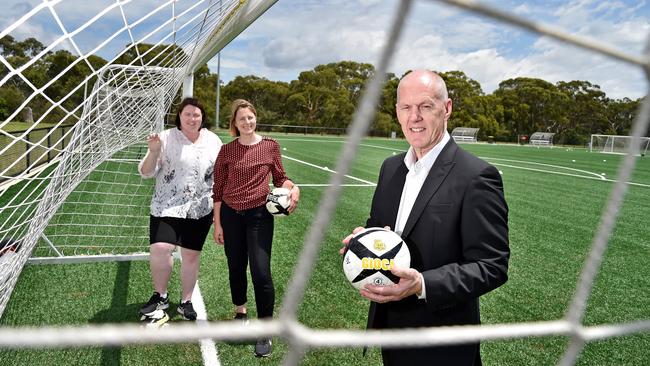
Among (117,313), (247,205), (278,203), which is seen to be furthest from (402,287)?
(117,313)

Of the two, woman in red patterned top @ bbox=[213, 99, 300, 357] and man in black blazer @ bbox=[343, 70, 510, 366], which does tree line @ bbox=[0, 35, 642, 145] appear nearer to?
woman in red patterned top @ bbox=[213, 99, 300, 357]

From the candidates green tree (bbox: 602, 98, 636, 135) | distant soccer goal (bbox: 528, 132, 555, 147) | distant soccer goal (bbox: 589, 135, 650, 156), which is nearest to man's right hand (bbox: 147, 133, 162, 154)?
distant soccer goal (bbox: 589, 135, 650, 156)

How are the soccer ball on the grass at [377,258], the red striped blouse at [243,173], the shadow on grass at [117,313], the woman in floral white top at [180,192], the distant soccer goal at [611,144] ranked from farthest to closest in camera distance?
the distant soccer goal at [611,144] → the woman in floral white top at [180,192] → the red striped blouse at [243,173] → the shadow on grass at [117,313] → the soccer ball on the grass at [377,258]

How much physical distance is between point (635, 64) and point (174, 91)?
4201 mm

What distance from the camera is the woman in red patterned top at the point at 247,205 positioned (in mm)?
3066

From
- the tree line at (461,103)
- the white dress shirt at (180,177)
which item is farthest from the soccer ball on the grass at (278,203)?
the tree line at (461,103)

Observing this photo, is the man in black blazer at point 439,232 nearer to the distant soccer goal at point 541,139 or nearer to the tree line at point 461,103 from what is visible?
the tree line at point 461,103

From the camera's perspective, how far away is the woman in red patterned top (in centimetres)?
307

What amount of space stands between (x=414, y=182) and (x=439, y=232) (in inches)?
9.8

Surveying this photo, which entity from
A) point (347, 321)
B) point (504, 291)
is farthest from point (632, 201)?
point (347, 321)

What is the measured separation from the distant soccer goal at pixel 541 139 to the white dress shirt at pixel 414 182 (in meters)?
54.5

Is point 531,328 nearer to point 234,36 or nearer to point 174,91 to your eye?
point 234,36

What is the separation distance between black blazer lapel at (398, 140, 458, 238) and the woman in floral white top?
2.03m

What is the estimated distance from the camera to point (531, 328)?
3.14 ft
